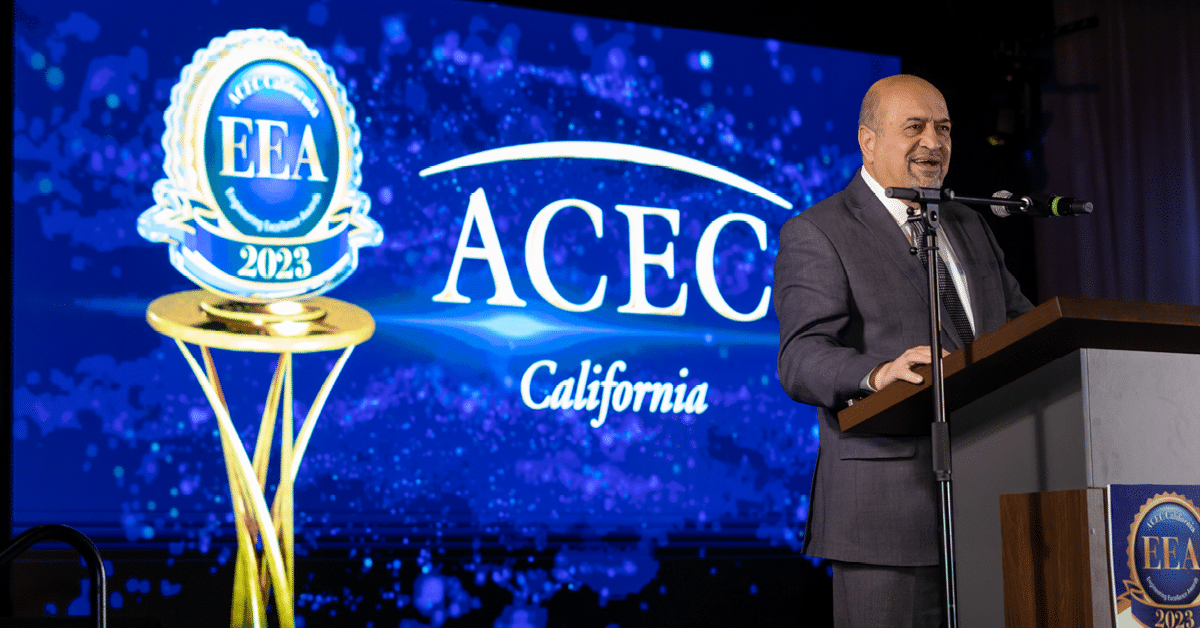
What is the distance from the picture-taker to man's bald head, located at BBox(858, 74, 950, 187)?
1735mm

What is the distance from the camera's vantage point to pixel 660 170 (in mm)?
3764

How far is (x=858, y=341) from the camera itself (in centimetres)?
161

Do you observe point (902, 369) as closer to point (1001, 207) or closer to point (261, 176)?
point (1001, 207)

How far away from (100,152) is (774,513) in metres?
2.60

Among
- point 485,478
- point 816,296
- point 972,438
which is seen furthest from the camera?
point 485,478

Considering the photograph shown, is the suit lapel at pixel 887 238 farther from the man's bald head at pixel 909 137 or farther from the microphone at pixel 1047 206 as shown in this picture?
the microphone at pixel 1047 206

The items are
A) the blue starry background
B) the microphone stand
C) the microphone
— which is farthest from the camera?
the blue starry background

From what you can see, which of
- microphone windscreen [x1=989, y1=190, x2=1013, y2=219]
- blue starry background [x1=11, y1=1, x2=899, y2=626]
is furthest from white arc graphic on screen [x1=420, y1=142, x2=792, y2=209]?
microphone windscreen [x1=989, y1=190, x2=1013, y2=219]

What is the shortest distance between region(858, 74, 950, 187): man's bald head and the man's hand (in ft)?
1.60

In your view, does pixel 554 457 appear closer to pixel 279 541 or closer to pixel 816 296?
pixel 279 541

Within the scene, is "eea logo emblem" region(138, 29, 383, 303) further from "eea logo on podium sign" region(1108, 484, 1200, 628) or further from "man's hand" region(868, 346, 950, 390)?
"eea logo on podium sign" region(1108, 484, 1200, 628)

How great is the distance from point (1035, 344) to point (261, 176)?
2.77 metres

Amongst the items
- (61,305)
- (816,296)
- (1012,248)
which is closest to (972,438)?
(816,296)

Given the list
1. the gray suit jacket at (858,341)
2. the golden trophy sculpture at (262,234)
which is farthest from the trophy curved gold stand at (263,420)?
the gray suit jacket at (858,341)
